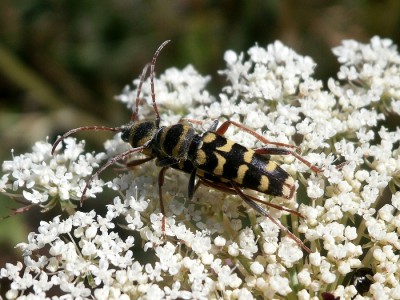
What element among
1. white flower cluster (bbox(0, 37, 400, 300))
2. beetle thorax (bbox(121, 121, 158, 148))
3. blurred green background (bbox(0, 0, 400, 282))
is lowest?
white flower cluster (bbox(0, 37, 400, 300))

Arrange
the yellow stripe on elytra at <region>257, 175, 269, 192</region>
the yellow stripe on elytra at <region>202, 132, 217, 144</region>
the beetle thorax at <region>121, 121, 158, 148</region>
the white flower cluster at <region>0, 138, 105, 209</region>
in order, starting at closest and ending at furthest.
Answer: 1. the yellow stripe on elytra at <region>257, 175, 269, 192</region>
2. the yellow stripe on elytra at <region>202, 132, 217, 144</region>
3. the white flower cluster at <region>0, 138, 105, 209</region>
4. the beetle thorax at <region>121, 121, 158, 148</region>

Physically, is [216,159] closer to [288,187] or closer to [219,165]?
[219,165]

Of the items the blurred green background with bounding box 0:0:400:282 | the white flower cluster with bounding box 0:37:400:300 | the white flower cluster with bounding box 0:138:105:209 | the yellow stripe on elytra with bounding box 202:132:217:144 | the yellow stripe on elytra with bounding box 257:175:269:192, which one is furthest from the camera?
the blurred green background with bounding box 0:0:400:282

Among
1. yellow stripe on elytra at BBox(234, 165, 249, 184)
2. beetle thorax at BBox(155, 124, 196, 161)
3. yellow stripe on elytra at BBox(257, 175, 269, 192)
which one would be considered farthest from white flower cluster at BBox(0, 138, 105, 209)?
yellow stripe on elytra at BBox(257, 175, 269, 192)

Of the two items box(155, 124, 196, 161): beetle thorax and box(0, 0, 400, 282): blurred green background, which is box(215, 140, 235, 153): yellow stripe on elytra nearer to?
box(155, 124, 196, 161): beetle thorax

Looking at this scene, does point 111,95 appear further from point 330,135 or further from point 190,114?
point 330,135

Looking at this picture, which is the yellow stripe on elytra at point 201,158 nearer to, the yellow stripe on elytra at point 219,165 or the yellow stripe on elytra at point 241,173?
the yellow stripe on elytra at point 219,165
